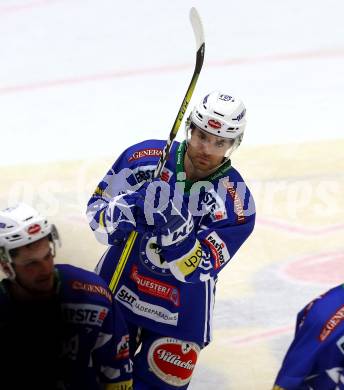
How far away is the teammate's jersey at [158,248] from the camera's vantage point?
142 inches

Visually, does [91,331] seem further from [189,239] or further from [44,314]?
[189,239]

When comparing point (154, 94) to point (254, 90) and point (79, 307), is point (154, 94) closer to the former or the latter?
point (254, 90)

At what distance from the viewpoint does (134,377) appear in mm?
3775

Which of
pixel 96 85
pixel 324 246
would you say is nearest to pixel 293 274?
pixel 324 246

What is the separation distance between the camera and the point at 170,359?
374 centimetres

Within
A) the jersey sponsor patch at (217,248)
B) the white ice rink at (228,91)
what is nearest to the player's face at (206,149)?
the jersey sponsor patch at (217,248)

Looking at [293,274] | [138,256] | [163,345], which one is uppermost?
[138,256]

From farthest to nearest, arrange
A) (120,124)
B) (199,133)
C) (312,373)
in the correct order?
(120,124) < (199,133) < (312,373)

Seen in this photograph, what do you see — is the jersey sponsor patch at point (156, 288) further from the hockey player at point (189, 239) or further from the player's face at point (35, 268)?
the player's face at point (35, 268)

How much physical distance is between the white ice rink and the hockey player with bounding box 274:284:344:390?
1571 millimetres

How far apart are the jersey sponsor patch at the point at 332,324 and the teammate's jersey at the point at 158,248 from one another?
807mm

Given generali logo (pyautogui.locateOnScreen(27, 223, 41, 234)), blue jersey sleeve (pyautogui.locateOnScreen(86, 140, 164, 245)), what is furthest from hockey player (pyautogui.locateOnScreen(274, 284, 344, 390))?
blue jersey sleeve (pyautogui.locateOnScreen(86, 140, 164, 245))

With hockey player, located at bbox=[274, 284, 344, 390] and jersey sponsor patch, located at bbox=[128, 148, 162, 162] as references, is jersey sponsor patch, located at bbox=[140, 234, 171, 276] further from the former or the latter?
hockey player, located at bbox=[274, 284, 344, 390]

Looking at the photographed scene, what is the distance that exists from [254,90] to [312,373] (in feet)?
15.0
